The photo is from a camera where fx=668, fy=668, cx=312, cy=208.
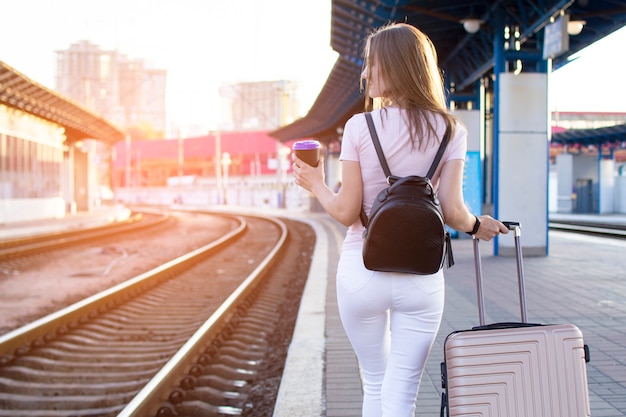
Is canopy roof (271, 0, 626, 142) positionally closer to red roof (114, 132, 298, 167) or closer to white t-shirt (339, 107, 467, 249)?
white t-shirt (339, 107, 467, 249)

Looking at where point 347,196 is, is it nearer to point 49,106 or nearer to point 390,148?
point 390,148

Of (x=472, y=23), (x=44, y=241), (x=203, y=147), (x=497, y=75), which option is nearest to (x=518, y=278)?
(x=497, y=75)

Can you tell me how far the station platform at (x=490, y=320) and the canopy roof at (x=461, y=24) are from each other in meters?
4.16

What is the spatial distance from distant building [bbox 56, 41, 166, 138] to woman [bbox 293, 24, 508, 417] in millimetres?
162374

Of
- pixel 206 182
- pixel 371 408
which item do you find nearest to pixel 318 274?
pixel 371 408

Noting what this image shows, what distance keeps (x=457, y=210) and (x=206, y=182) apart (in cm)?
7376

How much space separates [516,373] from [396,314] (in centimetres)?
42

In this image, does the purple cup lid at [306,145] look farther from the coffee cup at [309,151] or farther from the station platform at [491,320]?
the station platform at [491,320]

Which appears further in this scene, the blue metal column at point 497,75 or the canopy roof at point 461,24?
the canopy roof at point 461,24

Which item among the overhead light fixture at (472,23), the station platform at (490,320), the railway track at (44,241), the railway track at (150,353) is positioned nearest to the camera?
the station platform at (490,320)

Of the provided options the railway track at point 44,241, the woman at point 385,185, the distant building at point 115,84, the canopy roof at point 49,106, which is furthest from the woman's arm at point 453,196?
the distant building at point 115,84

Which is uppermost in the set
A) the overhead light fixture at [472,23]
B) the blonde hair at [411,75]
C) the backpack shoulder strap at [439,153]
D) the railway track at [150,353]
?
the overhead light fixture at [472,23]

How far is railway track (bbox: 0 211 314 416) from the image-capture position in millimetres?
4891

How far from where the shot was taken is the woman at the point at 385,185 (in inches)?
86.4
